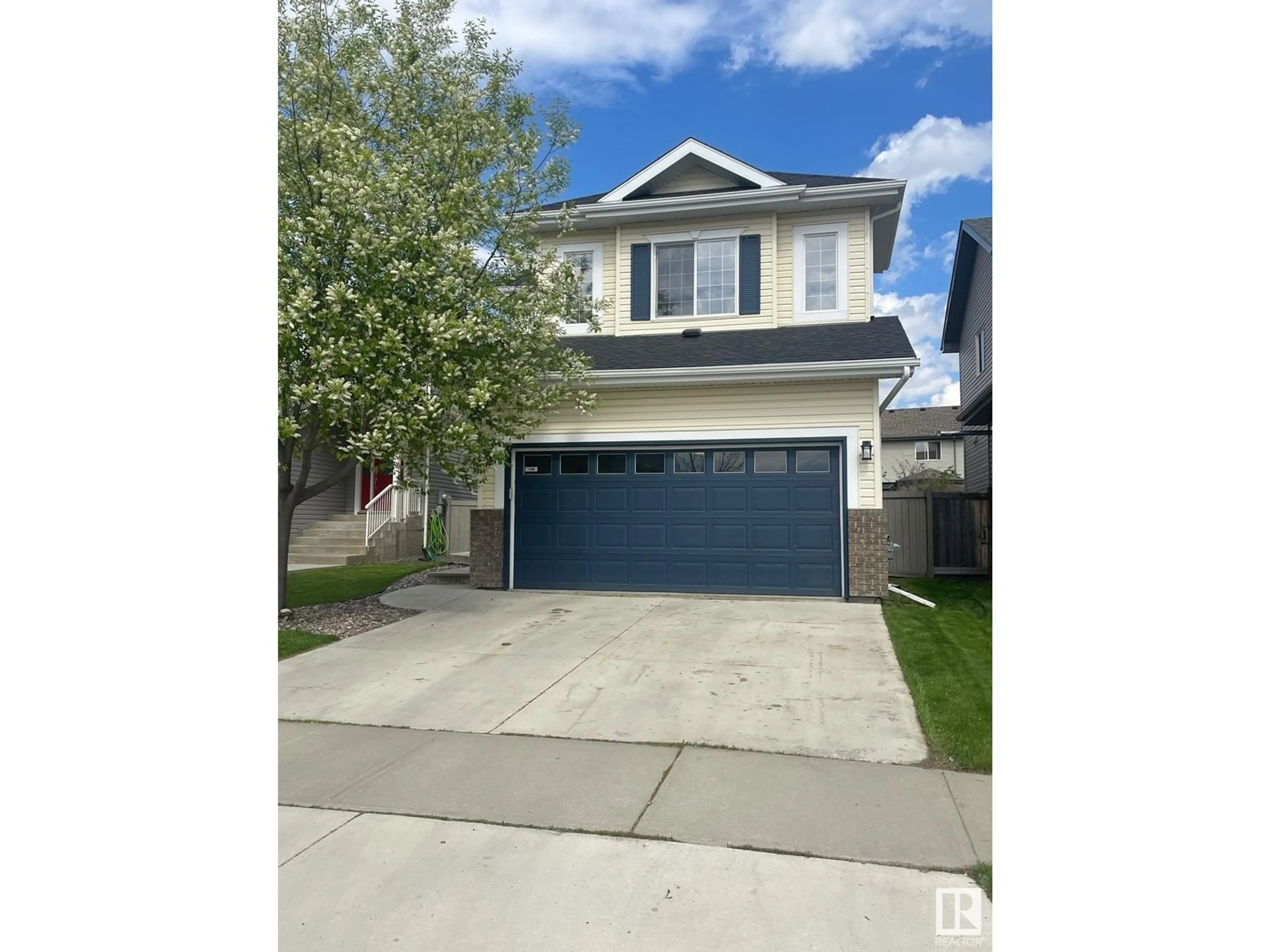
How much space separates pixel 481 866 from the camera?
119 inches

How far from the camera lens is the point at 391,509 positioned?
54.1 feet

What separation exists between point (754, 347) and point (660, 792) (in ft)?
25.5

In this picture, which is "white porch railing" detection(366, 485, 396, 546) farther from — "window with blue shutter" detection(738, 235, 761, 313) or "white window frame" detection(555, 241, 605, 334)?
"window with blue shutter" detection(738, 235, 761, 313)

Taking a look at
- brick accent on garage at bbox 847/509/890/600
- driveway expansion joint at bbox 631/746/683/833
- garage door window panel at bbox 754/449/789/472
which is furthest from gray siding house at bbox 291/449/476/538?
driveway expansion joint at bbox 631/746/683/833

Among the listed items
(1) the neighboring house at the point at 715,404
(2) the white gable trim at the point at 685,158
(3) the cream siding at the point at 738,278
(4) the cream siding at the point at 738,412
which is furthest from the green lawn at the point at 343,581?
(2) the white gable trim at the point at 685,158

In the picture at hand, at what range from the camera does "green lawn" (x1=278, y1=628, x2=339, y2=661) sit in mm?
7207

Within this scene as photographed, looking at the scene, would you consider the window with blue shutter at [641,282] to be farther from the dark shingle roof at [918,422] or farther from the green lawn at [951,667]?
the dark shingle roof at [918,422]

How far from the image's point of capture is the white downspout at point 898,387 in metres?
9.50

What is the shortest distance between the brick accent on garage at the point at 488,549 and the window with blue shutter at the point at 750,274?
4.89 meters

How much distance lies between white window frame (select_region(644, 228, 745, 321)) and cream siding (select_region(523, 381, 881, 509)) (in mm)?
1817

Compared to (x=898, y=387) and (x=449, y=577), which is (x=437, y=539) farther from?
(x=898, y=387)
